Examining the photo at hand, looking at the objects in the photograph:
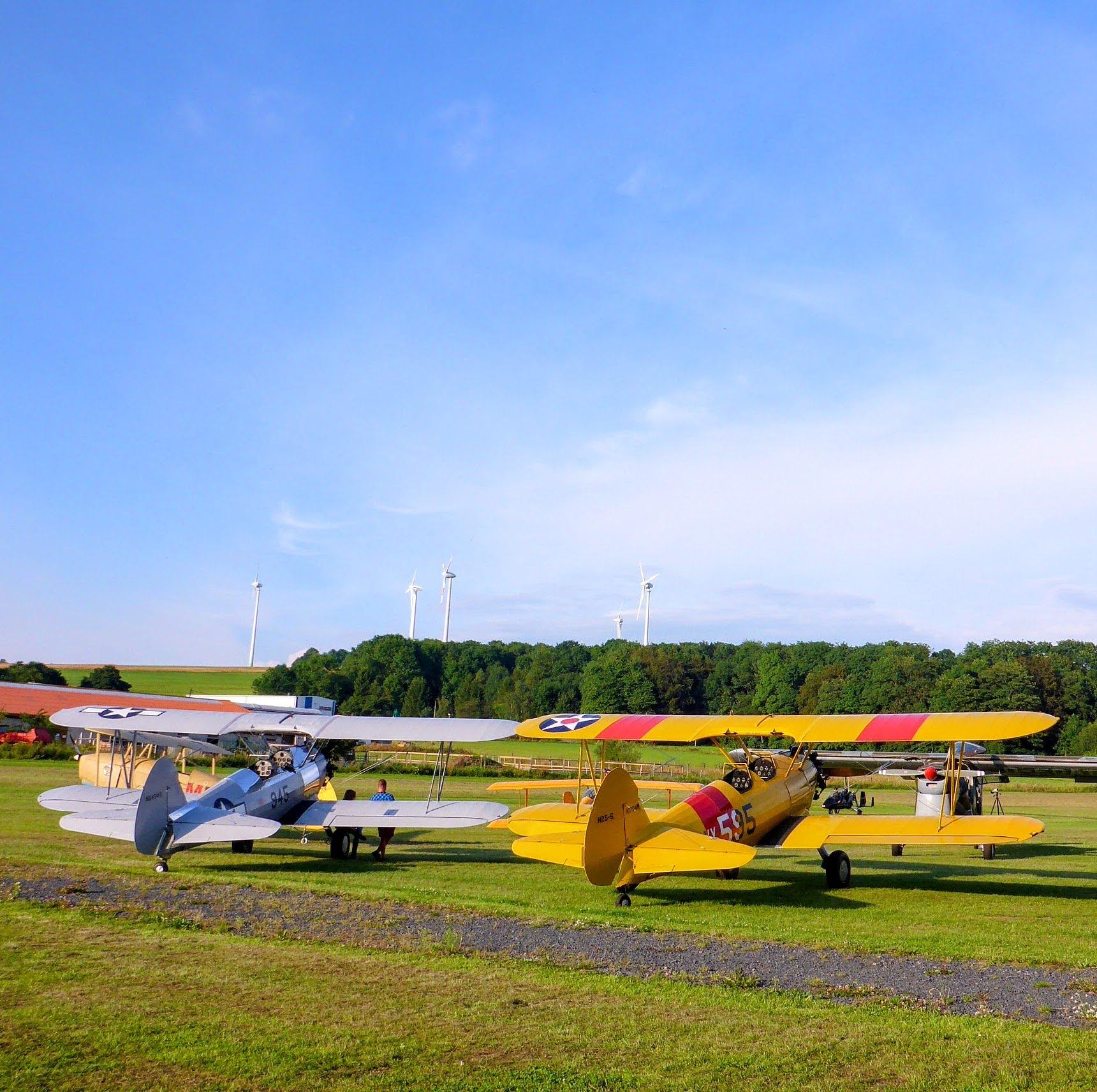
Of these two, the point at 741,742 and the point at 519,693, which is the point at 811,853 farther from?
the point at 519,693

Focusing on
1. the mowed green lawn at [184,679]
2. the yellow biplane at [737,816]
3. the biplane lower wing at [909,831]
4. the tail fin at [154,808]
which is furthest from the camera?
the mowed green lawn at [184,679]

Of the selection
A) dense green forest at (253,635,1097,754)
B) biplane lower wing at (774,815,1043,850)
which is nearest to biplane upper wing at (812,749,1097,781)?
biplane lower wing at (774,815,1043,850)

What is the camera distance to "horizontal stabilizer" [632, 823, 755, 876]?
10.3 m

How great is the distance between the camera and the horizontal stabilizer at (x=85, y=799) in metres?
14.9

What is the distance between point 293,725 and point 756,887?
7.02m

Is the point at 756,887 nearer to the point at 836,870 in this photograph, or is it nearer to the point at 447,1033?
the point at 836,870

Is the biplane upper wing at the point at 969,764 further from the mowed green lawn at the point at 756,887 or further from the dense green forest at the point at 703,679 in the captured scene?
the dense green forest at the point at 703,679

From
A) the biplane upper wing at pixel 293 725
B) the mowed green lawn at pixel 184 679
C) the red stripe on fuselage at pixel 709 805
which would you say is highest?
the biplane upper wing at pixel 293 725

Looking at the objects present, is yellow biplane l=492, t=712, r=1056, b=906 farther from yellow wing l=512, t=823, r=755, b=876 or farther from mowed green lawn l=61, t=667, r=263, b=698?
mowed green lawn l=61, t=667, r=263, b=698

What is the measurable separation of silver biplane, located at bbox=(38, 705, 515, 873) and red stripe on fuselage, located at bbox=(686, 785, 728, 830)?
2915 millimetres

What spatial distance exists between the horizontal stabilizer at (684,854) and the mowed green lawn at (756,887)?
1.50 feet

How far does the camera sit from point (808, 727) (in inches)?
502

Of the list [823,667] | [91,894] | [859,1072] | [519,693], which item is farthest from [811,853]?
[519,693]

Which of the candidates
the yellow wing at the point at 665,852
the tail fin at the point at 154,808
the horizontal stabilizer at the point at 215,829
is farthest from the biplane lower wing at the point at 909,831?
the tail fin at the point at 154,808
